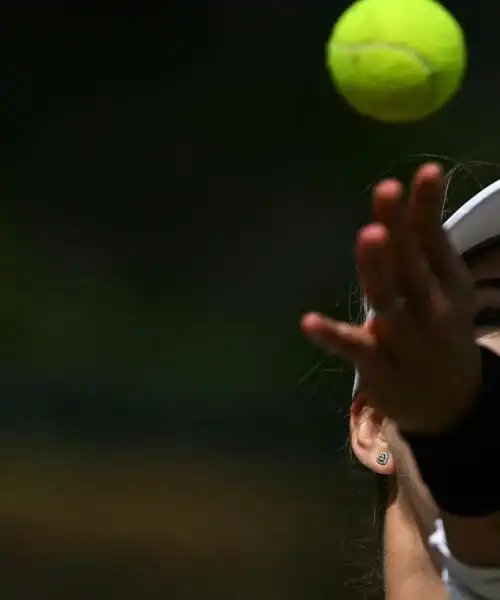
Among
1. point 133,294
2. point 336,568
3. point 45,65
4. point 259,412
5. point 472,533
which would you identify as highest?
point 45,65

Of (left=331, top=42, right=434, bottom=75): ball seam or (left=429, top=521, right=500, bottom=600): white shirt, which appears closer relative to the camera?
(left=429, top=521, right=500, bottom=600): white shirt

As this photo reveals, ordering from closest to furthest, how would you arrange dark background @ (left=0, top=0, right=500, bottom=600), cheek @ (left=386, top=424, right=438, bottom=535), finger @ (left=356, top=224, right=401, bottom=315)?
finger @ (left=356, top=224, right=401, bottom=315), cheek @ (left=386, top=424, right=438, bottom=535), dark background @ (left=0, top=0, right=500, bottom=600)

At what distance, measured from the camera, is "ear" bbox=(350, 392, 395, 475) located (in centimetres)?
55

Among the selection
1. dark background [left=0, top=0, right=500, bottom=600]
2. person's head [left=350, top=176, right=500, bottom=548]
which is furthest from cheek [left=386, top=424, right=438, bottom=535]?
dark background [left=0, top=0, right=500, bottom=600]

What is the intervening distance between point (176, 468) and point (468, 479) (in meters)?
→ 0.74

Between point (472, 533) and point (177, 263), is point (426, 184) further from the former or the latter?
point (177, 263)

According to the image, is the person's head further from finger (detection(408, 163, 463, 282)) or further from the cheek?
finger (detection(408, 163, 463, 282))

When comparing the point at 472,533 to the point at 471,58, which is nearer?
the point at 472,533

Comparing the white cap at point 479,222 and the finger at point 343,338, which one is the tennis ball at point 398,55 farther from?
the finger at point 343,338

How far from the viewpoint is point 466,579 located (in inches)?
15.0

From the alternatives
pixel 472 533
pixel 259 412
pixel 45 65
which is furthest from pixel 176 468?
pixel 472 533

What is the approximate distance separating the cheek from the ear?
6 cm

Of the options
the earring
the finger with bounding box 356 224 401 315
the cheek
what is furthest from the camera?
the earring

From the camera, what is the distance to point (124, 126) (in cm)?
107
